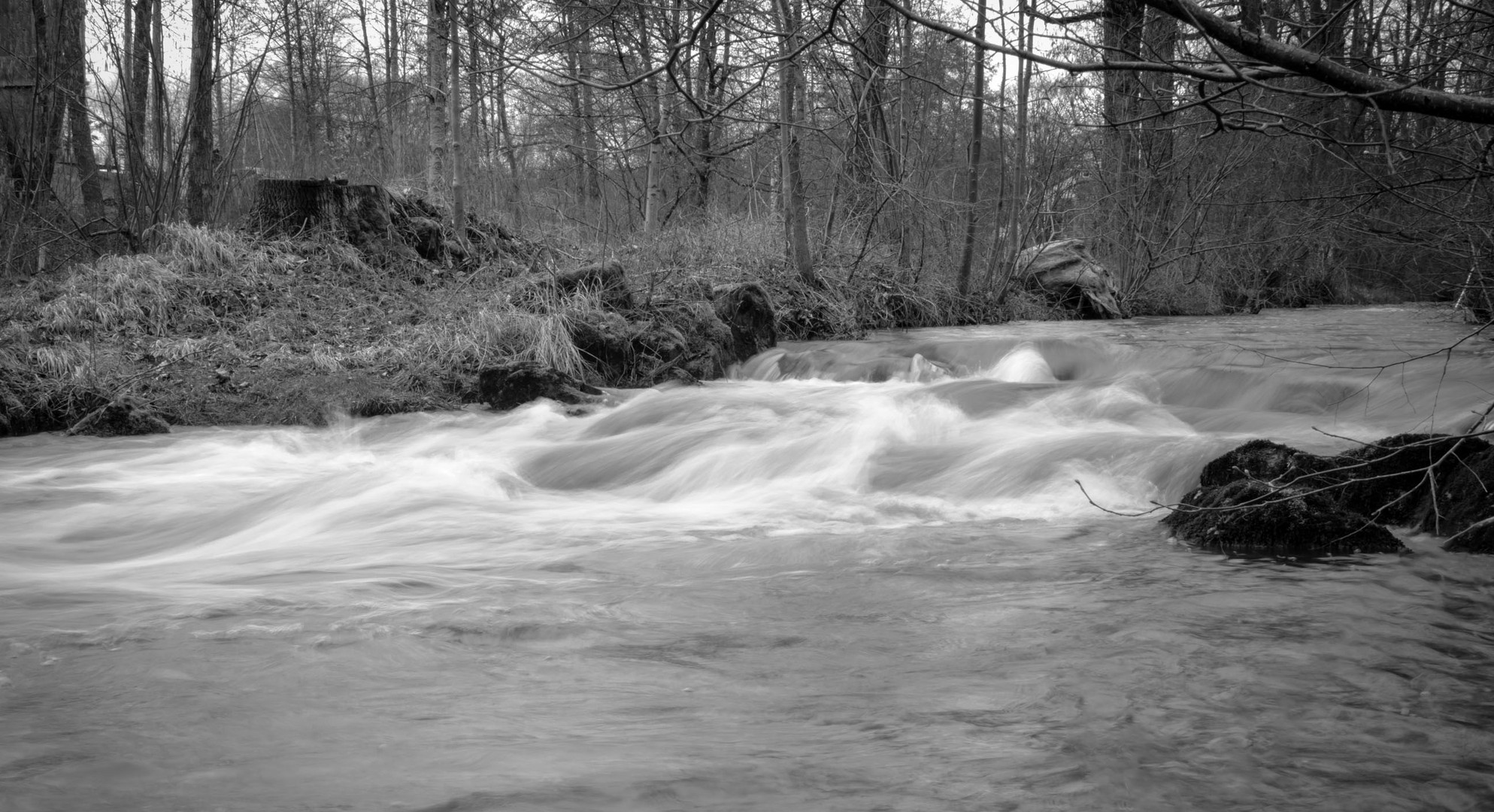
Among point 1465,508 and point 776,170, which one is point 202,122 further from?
point 1465,508

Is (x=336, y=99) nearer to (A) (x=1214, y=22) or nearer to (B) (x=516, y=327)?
(B) (x=516, y=327)

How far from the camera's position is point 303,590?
4.73 meters

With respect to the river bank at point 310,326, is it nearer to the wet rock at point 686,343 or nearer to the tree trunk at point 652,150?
the wet rock at point 686,343

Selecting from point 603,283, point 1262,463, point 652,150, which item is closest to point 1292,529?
point 1262,463

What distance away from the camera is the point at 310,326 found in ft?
32.9

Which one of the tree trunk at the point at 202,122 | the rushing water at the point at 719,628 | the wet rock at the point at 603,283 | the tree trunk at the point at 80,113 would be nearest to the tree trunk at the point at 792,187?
the wet rock at the point at 603,283

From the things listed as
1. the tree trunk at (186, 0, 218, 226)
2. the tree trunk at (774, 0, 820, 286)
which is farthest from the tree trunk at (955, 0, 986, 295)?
the tree trunk at (186, 0, 218, 226)

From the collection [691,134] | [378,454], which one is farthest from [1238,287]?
[378,454]

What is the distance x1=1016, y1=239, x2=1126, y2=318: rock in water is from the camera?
16.6 meters

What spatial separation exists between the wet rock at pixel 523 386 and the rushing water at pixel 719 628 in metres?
0.87

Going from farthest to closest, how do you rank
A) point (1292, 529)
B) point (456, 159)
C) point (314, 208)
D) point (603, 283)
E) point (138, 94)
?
point (138, 94), point (456, 159), point (314, 208), point (603, 283), point (1292, 529)

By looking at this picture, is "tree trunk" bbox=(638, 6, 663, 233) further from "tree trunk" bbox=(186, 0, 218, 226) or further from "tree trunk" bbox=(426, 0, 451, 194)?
"tree trunk" bbox=(186, 0, 218, 226)

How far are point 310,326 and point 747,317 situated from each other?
14.2 feet

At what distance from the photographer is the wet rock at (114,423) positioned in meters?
8.05
